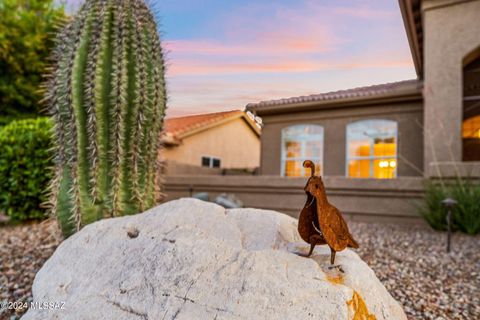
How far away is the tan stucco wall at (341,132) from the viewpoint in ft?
27.0

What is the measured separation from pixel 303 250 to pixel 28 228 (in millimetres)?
4372

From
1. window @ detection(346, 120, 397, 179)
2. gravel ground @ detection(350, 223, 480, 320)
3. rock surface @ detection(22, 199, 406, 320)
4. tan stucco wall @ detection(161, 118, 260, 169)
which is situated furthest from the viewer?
tan stucco wall @ detection(161, 118, 260, 169)

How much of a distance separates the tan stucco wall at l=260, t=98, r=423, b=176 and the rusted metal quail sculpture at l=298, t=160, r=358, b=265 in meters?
6.24

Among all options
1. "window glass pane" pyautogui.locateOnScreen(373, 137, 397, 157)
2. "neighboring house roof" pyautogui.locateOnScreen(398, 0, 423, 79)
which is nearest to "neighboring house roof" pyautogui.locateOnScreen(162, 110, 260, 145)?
"window glass pane" pyautogui.locateOnScreen(373, 137, 397, 157)

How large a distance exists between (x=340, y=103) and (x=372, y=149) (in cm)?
150

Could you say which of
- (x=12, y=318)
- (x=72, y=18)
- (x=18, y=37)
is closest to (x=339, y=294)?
(x=12, y=318)

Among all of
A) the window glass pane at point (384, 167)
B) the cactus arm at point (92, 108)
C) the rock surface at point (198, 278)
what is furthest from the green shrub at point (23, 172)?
the window glass pane at point (384, 167)

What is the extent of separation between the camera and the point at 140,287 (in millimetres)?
1430

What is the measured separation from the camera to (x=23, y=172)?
5.07m

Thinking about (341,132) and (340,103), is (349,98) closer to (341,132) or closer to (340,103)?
(340,103)

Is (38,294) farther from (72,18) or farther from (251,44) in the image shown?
(72,18)

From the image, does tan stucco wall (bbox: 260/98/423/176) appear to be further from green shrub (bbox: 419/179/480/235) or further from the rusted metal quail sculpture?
the rusted metal quail sculpture

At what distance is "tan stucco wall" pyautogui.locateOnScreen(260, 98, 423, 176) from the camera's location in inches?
324

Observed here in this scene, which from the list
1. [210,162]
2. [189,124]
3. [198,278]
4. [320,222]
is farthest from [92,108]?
[210,162]
